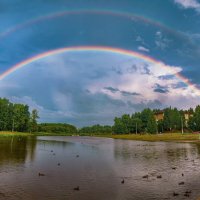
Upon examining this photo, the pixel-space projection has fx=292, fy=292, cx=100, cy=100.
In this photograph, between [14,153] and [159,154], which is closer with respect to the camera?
[14,153]

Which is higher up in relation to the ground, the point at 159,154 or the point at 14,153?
the point at 159,154

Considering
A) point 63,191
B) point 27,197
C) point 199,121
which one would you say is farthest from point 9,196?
point 199,121

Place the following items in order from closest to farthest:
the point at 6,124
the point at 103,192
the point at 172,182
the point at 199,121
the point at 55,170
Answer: the point at 103,192, the point at 172,182, the point at 55,170, the point at 199,121, the point at 6,124

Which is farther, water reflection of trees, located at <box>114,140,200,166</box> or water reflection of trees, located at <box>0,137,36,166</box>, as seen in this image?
water reflection of trees, located at <box>114,140,200,166</box>

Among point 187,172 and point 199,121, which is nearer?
point 187,172

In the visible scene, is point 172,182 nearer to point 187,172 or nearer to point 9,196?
point 187,172

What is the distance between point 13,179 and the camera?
A: 34.5 m

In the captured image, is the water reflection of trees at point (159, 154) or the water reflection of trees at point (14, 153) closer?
the water reflection of trees at point (14, 153)

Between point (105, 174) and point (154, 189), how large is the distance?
34.4 feet

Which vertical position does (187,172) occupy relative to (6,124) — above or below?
below

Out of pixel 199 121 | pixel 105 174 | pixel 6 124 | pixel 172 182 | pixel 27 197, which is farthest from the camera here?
pixel 6 124

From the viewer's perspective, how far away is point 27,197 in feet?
87.2

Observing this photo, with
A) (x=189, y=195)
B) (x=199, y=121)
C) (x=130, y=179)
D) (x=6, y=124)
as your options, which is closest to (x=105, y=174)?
(x=130, y=179)

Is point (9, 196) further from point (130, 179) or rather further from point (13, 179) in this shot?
point (130, 179)
